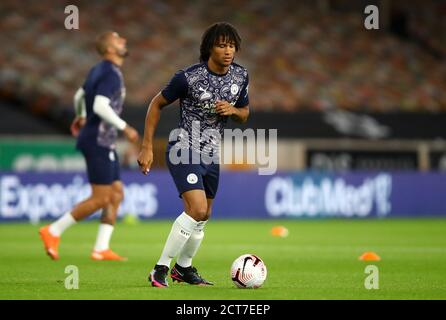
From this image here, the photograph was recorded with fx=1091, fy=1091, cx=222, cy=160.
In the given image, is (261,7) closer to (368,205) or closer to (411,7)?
(411,7)

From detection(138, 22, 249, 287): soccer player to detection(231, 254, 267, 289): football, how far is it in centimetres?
47

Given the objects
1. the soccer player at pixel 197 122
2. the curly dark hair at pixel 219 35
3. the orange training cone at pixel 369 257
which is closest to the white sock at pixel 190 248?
the soccer player at pixel 197 122

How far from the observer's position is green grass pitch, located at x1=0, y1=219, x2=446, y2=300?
9.12 m

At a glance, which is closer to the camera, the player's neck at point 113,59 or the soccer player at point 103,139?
the soccer player at point 103,139

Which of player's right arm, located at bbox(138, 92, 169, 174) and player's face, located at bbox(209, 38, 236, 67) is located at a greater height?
player's face, located at bbox(209, 38, 236, 67)

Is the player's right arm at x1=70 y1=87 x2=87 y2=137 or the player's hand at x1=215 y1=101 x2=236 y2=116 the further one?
the player's right arm at x1=70 y1=87 x2=87 y2=137

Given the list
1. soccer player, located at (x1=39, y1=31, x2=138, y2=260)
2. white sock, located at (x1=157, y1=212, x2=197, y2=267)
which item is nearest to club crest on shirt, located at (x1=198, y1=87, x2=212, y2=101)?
white sock, located at (x1=157, y1=212, x2=197, y2=267)

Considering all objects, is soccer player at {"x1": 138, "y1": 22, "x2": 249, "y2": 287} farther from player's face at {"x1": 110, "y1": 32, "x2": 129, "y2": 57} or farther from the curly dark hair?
player's face at {"x1": 110, "y1": 32, "x2": 129, "y2": 57}

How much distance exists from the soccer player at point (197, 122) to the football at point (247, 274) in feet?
1.53

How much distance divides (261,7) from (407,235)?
1215 centimetres

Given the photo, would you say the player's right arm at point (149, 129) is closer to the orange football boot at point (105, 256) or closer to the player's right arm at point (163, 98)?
the player's right arm at point (163, 98)

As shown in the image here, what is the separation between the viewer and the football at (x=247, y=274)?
9.47 m

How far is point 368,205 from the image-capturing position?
2455cm

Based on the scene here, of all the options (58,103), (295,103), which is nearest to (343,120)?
(295,103)
